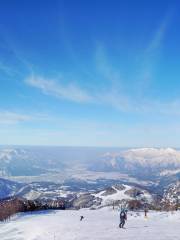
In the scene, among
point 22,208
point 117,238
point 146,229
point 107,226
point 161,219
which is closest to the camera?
point 117,238

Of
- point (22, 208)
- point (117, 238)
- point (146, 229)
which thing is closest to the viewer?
point (117, 238)

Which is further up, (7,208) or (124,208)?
(124,208)

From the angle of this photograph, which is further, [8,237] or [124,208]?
[8,237]

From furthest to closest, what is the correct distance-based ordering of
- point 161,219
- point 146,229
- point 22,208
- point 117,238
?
point 22,208
point 161,219
point 146,229
point 117,238

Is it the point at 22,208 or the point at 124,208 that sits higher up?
the point at 124,208

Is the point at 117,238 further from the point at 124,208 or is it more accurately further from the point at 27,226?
the point at 27,226

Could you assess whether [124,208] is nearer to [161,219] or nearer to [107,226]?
[107,226]

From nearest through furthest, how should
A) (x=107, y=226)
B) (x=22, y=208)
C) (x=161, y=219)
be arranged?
(x=107, y=226) → (x=161, y=219) → (x=22, y=208)

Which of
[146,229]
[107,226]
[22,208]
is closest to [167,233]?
[146,229]

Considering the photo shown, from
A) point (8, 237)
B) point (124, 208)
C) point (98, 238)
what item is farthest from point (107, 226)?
point (8, 237)
